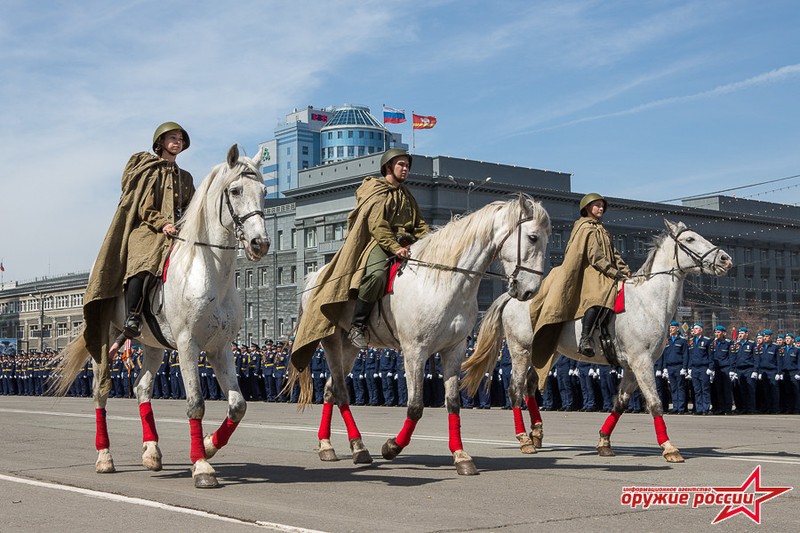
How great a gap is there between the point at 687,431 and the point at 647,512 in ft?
32.0

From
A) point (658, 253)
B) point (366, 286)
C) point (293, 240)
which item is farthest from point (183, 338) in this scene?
point (293, 240)

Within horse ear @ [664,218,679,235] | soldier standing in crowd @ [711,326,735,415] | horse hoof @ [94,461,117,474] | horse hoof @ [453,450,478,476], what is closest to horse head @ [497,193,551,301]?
horse hoof @ [453,450,478,476]

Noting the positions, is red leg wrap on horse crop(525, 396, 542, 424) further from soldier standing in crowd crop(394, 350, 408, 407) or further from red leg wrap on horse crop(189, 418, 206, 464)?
soldier standing in crowd crop(394, 350, 408, 407)

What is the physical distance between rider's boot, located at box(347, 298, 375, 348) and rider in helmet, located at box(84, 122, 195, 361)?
2.04 metres

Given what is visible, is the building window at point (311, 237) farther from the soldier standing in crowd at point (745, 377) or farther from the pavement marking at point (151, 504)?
the pavement marking at point (151, 504)

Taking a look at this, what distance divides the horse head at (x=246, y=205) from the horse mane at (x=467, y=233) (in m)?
2.05

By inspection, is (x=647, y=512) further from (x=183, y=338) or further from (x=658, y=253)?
(x=658, y=253)

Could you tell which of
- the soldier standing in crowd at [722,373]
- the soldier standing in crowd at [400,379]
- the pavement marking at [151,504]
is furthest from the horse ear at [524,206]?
the soldier standing in crowd at [400,379]

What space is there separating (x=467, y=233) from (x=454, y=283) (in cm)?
59

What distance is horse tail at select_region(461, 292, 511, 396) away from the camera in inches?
541

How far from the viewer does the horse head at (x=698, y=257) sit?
12.4m

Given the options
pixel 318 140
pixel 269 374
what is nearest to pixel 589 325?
pixel 269 374

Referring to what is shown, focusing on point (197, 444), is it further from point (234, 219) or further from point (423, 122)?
point (423, 122)
